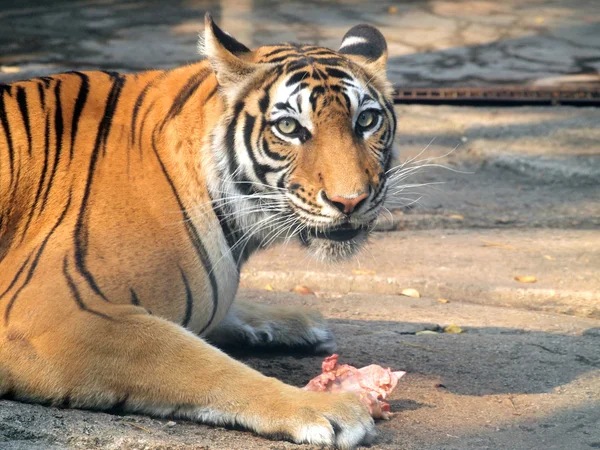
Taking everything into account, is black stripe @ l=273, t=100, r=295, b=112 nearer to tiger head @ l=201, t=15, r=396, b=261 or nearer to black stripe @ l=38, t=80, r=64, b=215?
tiger head @ l=201, t=15, r=396, b=261

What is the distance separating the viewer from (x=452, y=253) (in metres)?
5.02

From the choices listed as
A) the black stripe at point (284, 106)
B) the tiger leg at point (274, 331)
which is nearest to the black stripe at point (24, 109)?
the black stripe at point (284, 106)

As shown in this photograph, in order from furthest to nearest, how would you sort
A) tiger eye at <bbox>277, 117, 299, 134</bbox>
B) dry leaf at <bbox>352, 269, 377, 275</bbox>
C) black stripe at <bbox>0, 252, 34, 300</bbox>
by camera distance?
dry leaf at <bbox>352, 269, 377, 275</bbox> < tiger eye at <bbox>277, 117, 299, 134</bbox> < black stripe at <bbox>0, 252, 34, 300</bbox>

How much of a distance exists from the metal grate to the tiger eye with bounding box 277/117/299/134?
410cm

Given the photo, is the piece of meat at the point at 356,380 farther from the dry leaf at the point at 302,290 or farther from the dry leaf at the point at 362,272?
the dry leaf at the point at 362,272

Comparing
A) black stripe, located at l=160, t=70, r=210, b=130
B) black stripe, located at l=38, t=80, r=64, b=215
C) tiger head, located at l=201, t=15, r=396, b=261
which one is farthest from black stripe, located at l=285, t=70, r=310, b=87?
black stripe, located at l=38, t=80, r=64, b=215

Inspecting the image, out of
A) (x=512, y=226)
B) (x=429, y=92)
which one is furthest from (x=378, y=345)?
(x=429, y=92)

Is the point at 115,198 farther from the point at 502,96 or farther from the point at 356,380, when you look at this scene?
the point at 502,96

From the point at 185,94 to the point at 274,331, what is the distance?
1035 mm

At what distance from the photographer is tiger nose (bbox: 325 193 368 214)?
2967 millimetres

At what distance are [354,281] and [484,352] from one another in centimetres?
108

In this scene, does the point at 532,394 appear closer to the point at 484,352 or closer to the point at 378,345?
the point at 484,352

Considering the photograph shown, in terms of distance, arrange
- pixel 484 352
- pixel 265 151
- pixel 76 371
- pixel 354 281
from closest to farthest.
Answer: pixel 76 371
pixel 265 151
pixel 484 352
pixel 354 281

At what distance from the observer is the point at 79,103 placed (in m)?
3.30
